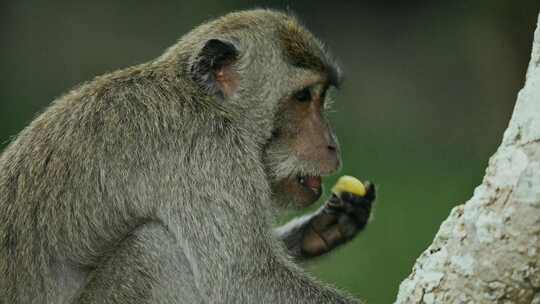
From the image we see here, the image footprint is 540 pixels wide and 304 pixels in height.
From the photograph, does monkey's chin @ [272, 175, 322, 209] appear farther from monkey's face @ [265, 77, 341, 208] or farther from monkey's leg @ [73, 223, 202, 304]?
monkey's leg @ [73, 223, 202, 304]

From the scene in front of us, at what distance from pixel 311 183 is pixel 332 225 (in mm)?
838

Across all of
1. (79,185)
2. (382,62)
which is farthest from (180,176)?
(382,62)

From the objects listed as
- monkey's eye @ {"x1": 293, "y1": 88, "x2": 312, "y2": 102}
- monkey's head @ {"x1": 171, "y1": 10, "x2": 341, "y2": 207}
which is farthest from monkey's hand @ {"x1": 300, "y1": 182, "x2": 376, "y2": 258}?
monkey's eye @ {"x1": 293, "y1": 88, "x2": 312, "y2": 102}

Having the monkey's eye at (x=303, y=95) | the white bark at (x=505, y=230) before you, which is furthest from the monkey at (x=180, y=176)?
the white bark at (x=505, y=230)

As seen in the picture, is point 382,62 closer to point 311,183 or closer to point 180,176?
point 311,183

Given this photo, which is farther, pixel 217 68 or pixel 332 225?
pixel 332 225

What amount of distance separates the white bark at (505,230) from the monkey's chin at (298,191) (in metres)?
2.50

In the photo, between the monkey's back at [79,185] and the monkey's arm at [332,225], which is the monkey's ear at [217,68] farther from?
the monkey's arm at [332,225]

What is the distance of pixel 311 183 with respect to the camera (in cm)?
864

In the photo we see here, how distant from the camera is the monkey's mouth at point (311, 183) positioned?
8.56 m

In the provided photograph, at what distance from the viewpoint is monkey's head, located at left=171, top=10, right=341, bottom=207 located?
27.5ft

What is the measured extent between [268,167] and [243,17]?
122cm

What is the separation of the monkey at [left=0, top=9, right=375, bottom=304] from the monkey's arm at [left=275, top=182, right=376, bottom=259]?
0.60m

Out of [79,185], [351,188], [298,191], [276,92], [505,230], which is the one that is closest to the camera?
[505,230]
